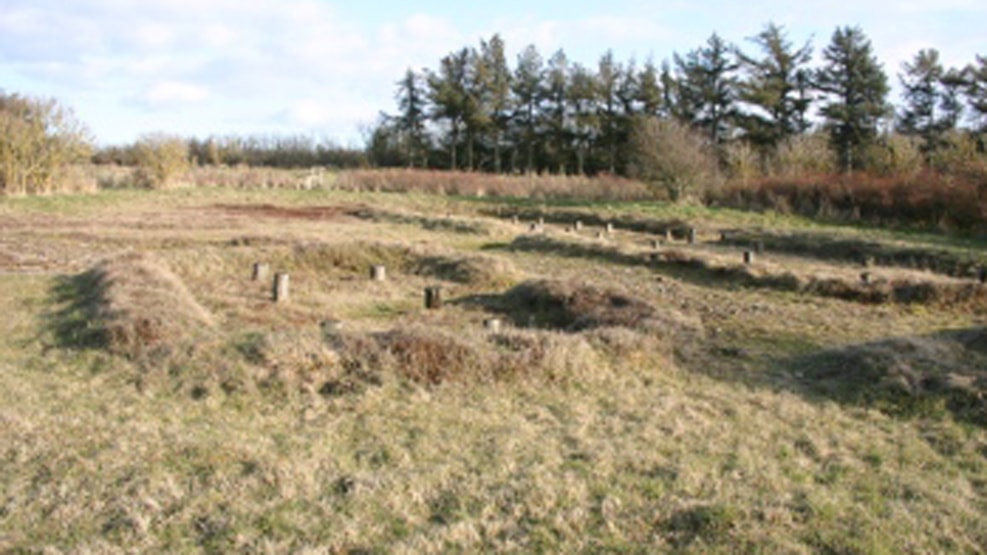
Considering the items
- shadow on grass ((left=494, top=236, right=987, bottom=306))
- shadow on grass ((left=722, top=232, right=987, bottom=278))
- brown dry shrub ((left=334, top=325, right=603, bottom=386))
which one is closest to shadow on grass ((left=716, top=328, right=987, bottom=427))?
brown dry shrub ((left=334, top=325, right=603, bottom=386))

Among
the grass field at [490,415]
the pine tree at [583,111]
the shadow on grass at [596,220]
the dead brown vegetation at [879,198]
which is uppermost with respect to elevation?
the pine tree at [583,111]

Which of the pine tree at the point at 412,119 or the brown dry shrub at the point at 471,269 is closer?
the brown dry shrub at the point at 471,269

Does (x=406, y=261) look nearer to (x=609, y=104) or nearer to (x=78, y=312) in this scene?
(x=78, y=312)

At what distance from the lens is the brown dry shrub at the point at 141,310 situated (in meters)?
6.77

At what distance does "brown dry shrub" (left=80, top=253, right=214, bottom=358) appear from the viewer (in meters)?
6.77

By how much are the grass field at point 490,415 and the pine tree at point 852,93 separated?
33.2 m

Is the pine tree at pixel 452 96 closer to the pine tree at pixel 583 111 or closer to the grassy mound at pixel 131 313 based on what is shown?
the pine tree at pixel 583 111

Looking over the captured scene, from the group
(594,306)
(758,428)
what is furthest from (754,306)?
(758,428)

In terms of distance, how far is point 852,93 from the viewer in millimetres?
41562

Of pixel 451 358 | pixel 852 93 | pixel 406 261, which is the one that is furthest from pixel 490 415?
pixel 852 93

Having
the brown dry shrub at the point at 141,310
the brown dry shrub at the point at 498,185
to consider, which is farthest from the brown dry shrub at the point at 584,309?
the brown dry shrub at the point at 498,185

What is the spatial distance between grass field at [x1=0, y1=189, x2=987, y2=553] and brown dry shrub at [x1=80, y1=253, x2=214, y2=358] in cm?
4

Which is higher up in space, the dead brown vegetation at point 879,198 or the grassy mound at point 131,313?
the dead brown vegetation at point 879,198

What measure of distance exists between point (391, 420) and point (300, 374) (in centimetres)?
112
